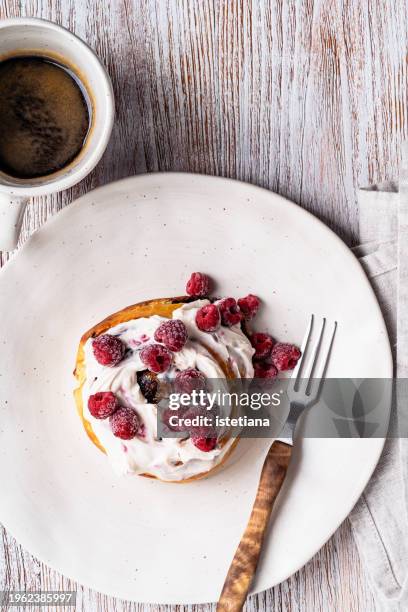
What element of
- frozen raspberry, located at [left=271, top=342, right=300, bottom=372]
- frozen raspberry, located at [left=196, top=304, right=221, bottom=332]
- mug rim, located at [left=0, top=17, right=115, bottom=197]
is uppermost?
mug rim, located at [left=0, top=17, right=115, bottom=197]

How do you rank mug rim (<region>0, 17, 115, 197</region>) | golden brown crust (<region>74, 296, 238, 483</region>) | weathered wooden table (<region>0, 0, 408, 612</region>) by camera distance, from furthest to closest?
1. weathered wooden table (<region>0, 0, 408, 612</region>)
2. golden brown crust (<region>74, 296, 238, 483</region>)
3. mug rim (<region>0, 17, 115, 197</region>)

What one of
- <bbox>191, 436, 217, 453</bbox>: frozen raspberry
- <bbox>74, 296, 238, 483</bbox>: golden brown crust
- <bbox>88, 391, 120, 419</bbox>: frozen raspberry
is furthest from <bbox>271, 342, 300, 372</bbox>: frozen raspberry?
<bbox>88, 391, 120, 419</bbox>: frozen raspberry

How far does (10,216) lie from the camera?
1.32 metres

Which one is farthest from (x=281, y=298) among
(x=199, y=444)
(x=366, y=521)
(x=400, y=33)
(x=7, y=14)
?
(x=7, y=14)

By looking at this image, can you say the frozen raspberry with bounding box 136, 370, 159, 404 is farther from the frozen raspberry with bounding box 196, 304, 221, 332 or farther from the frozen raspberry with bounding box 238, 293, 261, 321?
the frozen raspberry with bounding box 238, 293, 261, 321

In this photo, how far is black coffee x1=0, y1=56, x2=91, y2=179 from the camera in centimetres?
139

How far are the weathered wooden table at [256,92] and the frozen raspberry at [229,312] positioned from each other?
0.29 metres

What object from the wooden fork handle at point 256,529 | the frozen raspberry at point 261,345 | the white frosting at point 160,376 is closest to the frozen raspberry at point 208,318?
the white frosting at point 160,376

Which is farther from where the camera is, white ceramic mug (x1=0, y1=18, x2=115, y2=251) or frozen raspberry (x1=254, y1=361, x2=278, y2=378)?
frozen raspberry (x1=254, y1=361, x2=278, y2=378)

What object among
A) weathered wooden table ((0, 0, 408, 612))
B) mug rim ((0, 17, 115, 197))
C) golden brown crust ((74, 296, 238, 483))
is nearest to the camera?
mug rim ((0, 17, 115, 197))

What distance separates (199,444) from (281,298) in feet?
1.23

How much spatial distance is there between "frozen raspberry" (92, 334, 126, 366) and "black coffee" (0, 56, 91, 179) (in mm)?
347

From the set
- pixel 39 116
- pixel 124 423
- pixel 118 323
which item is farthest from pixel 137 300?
pixel 39 116

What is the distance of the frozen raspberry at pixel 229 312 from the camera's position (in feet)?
4.72
